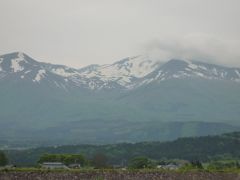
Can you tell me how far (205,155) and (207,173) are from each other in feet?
312

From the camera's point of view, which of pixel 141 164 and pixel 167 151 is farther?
pixel 167 151

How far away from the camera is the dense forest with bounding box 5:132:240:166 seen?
12481cm

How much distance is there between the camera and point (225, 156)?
398 ft

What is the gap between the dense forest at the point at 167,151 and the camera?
124812mm

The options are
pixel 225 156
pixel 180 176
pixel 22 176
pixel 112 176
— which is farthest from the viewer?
pixel 225 156

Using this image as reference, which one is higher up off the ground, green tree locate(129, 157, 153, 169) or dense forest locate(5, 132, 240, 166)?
dense forest locate(5, 132, 240, 166)

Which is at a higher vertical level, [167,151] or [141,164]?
[167,151]

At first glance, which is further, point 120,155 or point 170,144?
point 170,144

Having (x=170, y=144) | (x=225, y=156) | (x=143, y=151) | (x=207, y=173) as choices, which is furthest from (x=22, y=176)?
(x=170, y=144)

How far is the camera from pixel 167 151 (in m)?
140

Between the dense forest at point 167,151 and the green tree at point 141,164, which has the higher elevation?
the dense forest at point 167,151

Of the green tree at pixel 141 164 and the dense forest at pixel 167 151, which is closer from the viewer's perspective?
the green tree at pixel 141 164

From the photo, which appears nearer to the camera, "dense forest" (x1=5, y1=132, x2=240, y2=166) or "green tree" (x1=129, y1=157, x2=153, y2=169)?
"green tree" (x1=129, y1=157, x2=153, y2=169)

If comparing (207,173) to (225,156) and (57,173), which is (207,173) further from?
(225,156)
